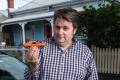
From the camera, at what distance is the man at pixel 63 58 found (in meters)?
2.26

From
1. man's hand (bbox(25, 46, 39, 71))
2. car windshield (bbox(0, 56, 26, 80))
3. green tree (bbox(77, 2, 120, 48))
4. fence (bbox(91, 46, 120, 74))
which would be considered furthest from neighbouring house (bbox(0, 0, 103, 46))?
man's hand (bbox(25, 46, 39, 71))

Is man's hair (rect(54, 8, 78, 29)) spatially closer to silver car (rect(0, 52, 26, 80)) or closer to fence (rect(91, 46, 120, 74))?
silver car (rect(0, 52, 26, 80))

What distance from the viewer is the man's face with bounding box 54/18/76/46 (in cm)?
225

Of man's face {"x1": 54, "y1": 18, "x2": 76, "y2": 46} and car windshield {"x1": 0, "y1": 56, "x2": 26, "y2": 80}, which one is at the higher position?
man's face {"x1": 54, "y1": 18, "x2": 76, "y2": 46}

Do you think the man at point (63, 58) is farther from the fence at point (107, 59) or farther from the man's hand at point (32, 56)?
the fence at point (107, 59)

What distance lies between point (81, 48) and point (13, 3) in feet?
105

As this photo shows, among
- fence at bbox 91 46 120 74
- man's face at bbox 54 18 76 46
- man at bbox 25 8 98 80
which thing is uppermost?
man's face at bbox 54 18 76 46

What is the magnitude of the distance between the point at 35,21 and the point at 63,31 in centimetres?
2182

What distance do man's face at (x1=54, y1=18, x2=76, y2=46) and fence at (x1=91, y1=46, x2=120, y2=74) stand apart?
276 inches

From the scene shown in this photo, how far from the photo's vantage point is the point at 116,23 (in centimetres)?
887

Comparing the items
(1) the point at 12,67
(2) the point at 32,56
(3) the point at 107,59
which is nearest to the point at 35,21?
(3) the point at 107,59

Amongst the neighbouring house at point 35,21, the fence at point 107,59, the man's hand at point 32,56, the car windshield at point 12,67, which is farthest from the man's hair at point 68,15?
the neighbouring house at point 35,21

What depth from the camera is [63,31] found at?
2.25 m

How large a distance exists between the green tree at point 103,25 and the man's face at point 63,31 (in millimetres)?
6412
